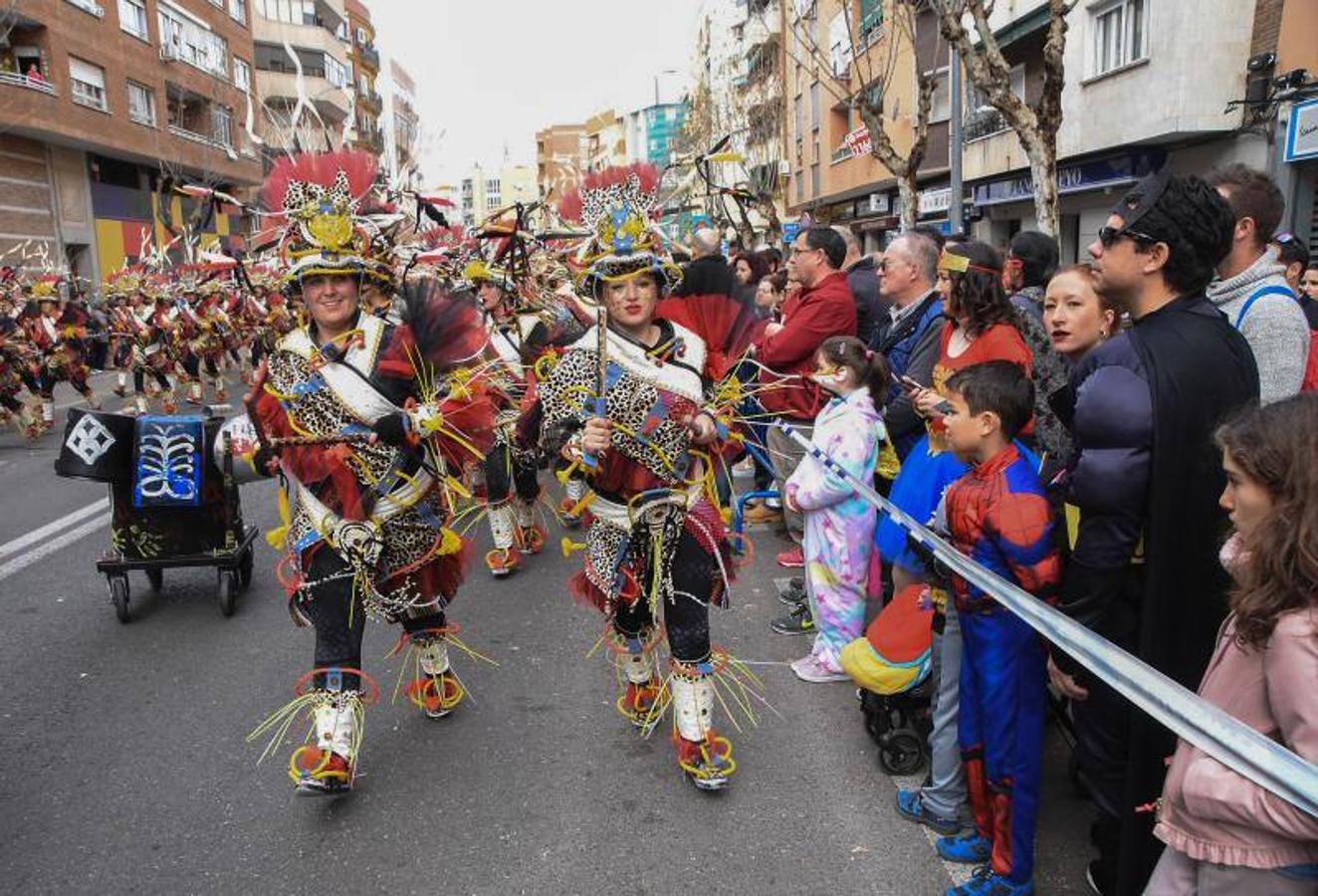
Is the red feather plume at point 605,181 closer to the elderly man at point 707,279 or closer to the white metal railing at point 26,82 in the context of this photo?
the elderly man at point 707,279

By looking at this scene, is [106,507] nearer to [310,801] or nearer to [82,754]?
[82,754]

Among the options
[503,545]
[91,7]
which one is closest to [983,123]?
[503,545]

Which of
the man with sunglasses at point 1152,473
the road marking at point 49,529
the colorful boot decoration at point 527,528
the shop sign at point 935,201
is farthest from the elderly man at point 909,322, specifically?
the shop sign at point 935,201

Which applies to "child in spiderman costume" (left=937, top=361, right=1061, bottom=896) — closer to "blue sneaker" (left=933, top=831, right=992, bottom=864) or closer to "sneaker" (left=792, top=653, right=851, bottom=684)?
"blue sneaker" (left=933, top=831, right=992, bottom=864)

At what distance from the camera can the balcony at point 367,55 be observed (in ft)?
169

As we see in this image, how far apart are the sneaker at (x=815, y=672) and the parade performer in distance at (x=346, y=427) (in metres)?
1.93

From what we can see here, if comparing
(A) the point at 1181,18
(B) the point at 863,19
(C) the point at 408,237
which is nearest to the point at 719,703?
(C) the point at 408,237

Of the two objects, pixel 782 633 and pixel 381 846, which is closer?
pixel 381 846

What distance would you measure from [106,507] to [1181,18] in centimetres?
1413

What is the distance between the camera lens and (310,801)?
3.47m

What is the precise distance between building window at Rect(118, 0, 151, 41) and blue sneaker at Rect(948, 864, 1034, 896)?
3340 centimetres

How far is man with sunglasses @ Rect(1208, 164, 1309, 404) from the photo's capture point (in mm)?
3004

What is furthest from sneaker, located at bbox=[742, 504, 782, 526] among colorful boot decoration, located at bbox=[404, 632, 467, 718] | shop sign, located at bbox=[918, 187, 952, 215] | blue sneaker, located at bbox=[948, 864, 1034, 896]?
shop sign, located at bbox=[918, 187, 952, 215]

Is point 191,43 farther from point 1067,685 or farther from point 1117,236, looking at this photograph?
point 1067,685
